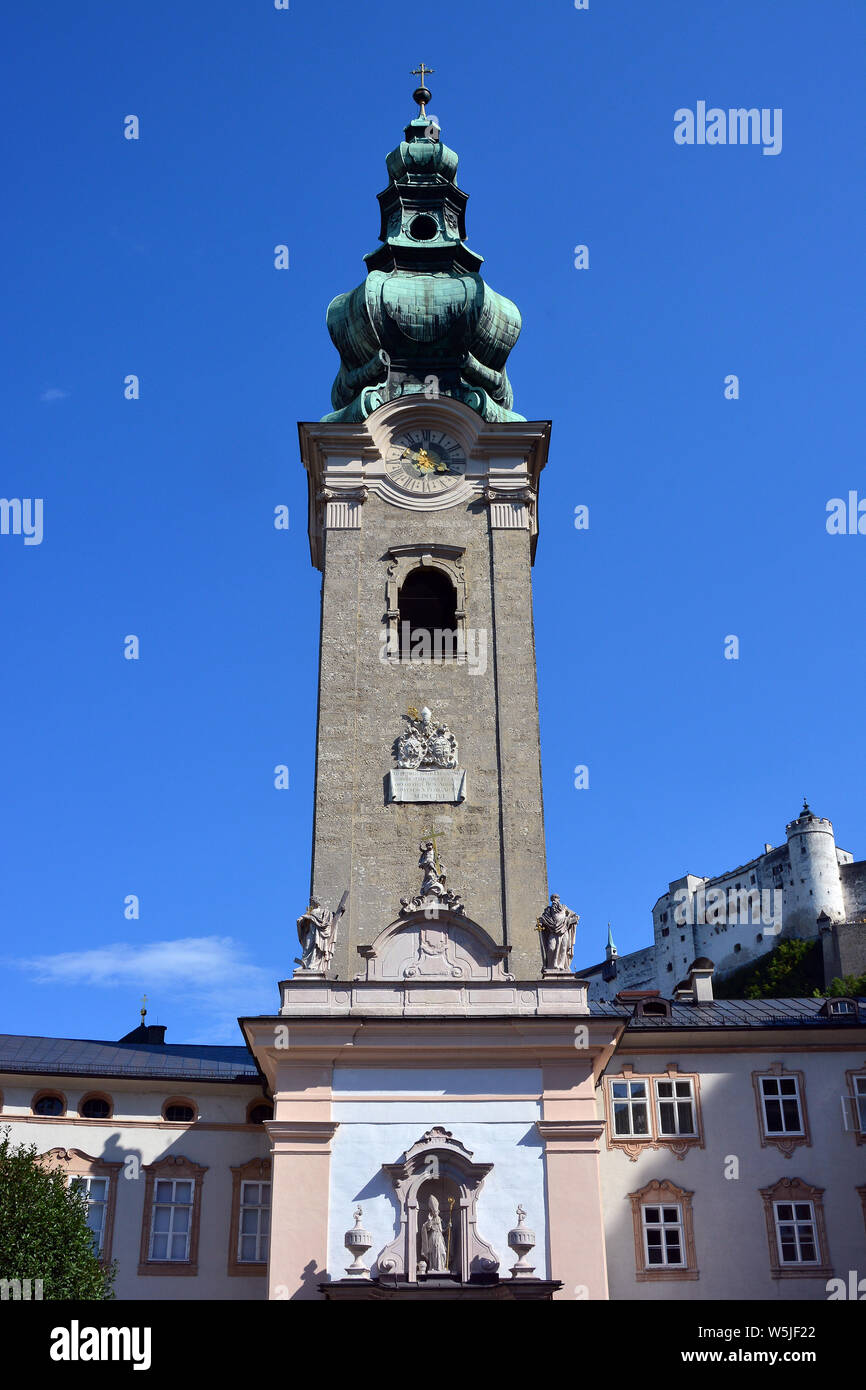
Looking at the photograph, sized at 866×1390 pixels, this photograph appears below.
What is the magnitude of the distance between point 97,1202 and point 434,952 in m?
8.49

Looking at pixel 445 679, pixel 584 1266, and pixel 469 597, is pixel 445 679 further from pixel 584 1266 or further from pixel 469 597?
pixel 584 1266

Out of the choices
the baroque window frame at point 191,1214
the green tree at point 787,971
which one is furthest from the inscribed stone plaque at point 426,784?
the green tree at point 787,971

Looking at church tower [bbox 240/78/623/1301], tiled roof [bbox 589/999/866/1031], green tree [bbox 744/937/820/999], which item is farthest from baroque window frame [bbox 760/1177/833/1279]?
green tree [bbox 744/937/820/999]

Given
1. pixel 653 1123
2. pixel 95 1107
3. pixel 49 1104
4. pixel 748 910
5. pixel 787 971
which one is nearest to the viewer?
pixel 653 1123

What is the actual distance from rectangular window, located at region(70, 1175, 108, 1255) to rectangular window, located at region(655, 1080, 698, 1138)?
11.2 m

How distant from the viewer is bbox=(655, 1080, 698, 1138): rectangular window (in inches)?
1168

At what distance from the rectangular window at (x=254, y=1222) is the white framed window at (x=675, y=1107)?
8045mm

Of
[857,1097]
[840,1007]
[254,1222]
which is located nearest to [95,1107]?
[254,1222]

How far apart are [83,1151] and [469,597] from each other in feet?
46.8

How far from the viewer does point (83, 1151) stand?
29.5 m

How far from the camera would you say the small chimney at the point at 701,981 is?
35.9 meters

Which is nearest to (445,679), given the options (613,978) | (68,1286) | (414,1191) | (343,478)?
(343,478)

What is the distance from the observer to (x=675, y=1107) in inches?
1176

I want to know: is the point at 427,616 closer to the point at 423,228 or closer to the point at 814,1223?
the point at 423,228
